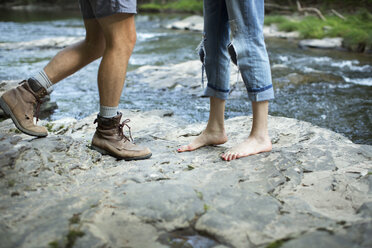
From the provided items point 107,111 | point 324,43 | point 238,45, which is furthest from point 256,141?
point 324,43

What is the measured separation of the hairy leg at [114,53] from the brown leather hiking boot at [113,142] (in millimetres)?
117

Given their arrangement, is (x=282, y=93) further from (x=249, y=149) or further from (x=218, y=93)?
(x=249, y=149)

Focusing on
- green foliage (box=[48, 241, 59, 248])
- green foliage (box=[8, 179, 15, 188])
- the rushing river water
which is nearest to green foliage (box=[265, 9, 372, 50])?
the rushing river water

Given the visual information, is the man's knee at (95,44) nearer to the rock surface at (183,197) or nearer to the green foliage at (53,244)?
the rock surface at (183,197)

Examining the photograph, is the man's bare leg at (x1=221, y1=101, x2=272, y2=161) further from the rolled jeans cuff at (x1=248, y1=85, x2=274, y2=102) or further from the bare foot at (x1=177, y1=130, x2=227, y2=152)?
the bare foot at (x1=177, y1=130, x2=227, y2=152)

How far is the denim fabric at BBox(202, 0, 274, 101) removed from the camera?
1.84 meters

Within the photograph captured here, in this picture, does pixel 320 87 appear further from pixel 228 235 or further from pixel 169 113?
pixel 228 235

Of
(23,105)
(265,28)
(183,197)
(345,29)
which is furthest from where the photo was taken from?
(265,28)

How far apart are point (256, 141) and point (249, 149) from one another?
83 millimetres

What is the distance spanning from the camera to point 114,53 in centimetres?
173

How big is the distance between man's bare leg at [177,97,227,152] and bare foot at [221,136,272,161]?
0.22 metres

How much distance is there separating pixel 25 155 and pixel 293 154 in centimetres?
147

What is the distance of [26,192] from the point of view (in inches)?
54.9

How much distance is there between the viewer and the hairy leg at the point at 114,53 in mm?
1683
